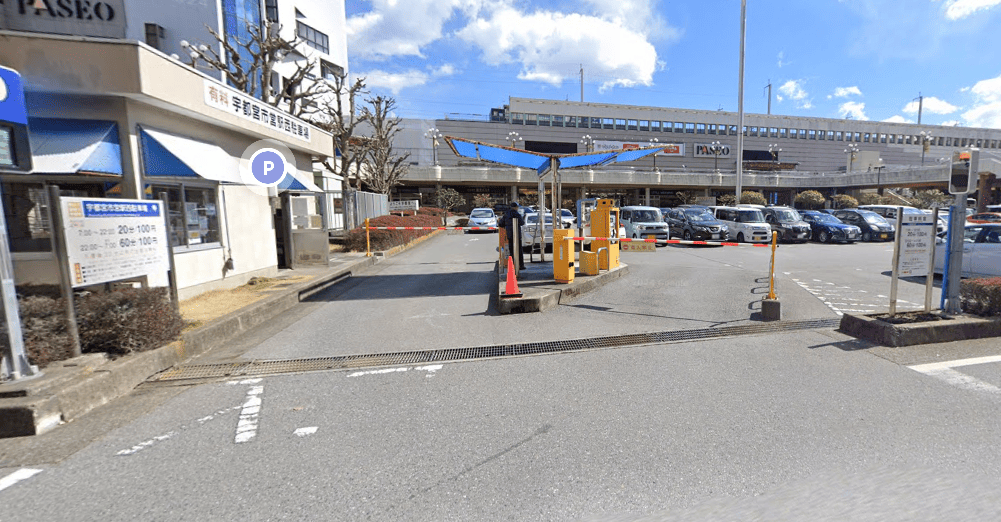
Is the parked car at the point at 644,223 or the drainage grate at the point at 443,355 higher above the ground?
the parked car at the point at 644,223

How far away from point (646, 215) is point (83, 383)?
62.9 feet

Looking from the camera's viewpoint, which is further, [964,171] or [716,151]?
[716,151]

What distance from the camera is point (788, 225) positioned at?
2100 centimetres

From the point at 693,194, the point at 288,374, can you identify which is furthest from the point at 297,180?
the point at 693,194

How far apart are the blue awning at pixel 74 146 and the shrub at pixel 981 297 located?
12094mm

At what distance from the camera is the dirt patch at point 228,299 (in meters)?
6.97

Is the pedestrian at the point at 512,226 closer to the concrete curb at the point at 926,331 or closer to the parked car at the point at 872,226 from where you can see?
the concrete curb at the point at 926,331

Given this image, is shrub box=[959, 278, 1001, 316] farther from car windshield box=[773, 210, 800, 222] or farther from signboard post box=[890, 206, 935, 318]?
car windshield box=[773, 210, 800, 222]

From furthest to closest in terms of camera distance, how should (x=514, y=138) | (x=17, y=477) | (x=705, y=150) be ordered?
1. (x=705, y=150)
2. (x=514, y=138)
3. (x=17, y=477)

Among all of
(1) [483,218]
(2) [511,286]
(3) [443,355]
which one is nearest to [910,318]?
(2) [511,286]

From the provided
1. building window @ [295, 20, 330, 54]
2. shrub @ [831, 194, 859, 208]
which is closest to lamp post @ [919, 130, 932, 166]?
shrub @ [831, 194, 859, 208]

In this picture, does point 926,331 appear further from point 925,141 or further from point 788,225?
point 925,141

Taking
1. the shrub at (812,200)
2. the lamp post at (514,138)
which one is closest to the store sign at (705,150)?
the shrub at (812,200)

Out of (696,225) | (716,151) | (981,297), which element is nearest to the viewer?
(981,297)
